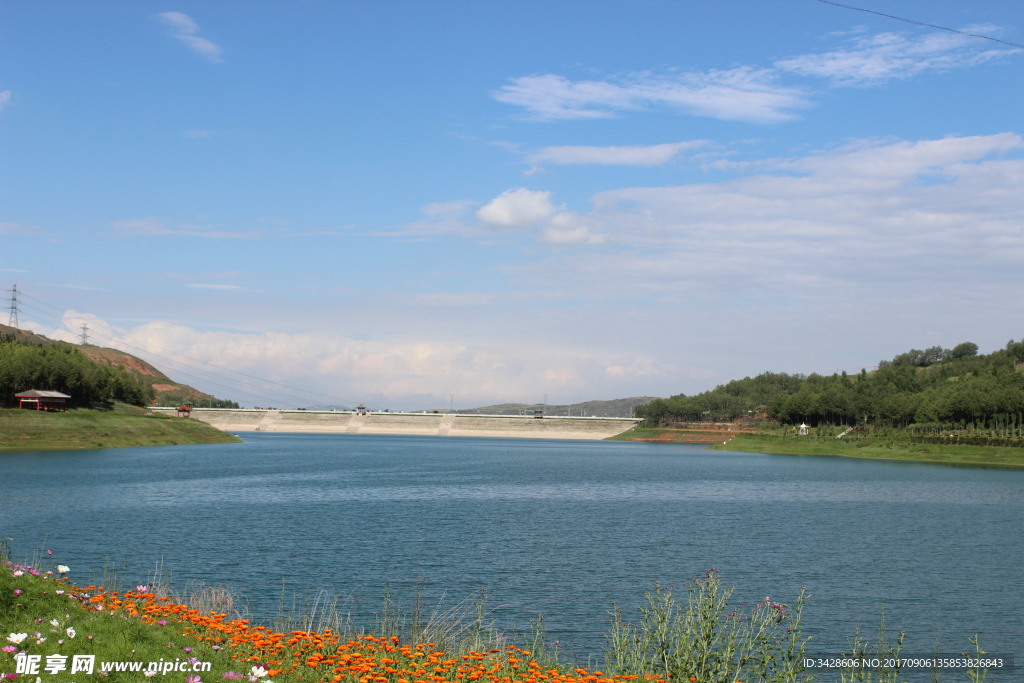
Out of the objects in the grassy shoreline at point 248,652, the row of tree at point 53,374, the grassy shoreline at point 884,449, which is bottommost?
the grassy shoreline at point 884,449

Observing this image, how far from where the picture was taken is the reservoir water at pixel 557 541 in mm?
26734

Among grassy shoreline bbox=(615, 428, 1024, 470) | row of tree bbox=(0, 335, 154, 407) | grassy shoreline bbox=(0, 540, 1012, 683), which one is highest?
row of tree bbox=(0, 335, 154, 407)

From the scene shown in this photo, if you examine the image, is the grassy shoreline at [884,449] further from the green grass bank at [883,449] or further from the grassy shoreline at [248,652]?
the grassy shoreline at [248,652]

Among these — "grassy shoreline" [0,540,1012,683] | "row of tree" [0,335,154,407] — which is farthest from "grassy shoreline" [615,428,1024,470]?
"row of tree" [0,335,154,407]

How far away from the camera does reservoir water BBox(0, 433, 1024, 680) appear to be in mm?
26734

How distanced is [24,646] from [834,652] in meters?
18.9

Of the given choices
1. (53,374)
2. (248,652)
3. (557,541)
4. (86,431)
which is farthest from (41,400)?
(248,652)

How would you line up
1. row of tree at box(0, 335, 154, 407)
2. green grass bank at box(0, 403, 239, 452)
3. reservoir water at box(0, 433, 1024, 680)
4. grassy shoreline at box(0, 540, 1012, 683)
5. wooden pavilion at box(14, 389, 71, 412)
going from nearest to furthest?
grassy shoreline at box(0, 540, 1012, 683), reservoir water at box(0, 433, 1024, 680), green grass bank at box(0, 403, 239, 452), wooden pavilion at box(14, 389, 71, 412), row of tree at box(0, 335, 154, 407)

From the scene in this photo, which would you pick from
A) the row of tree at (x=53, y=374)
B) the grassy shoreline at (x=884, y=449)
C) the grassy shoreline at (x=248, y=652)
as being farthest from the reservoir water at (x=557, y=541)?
the row of tree at (x=53, y=374)

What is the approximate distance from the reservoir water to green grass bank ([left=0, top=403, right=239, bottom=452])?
2733 centimetres

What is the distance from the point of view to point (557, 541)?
130 ft

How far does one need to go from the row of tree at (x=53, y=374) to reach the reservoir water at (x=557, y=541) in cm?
5466

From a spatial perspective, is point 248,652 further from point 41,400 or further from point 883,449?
point 883,449

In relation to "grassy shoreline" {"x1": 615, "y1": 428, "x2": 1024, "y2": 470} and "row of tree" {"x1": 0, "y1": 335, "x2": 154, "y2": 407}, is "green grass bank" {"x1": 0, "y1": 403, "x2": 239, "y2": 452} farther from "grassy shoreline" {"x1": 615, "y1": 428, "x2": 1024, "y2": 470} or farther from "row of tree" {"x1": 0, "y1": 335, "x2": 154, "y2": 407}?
"grassy shoreline" {"x1": 615, "y1": 428, "x2": 1024, "y2": 470}
